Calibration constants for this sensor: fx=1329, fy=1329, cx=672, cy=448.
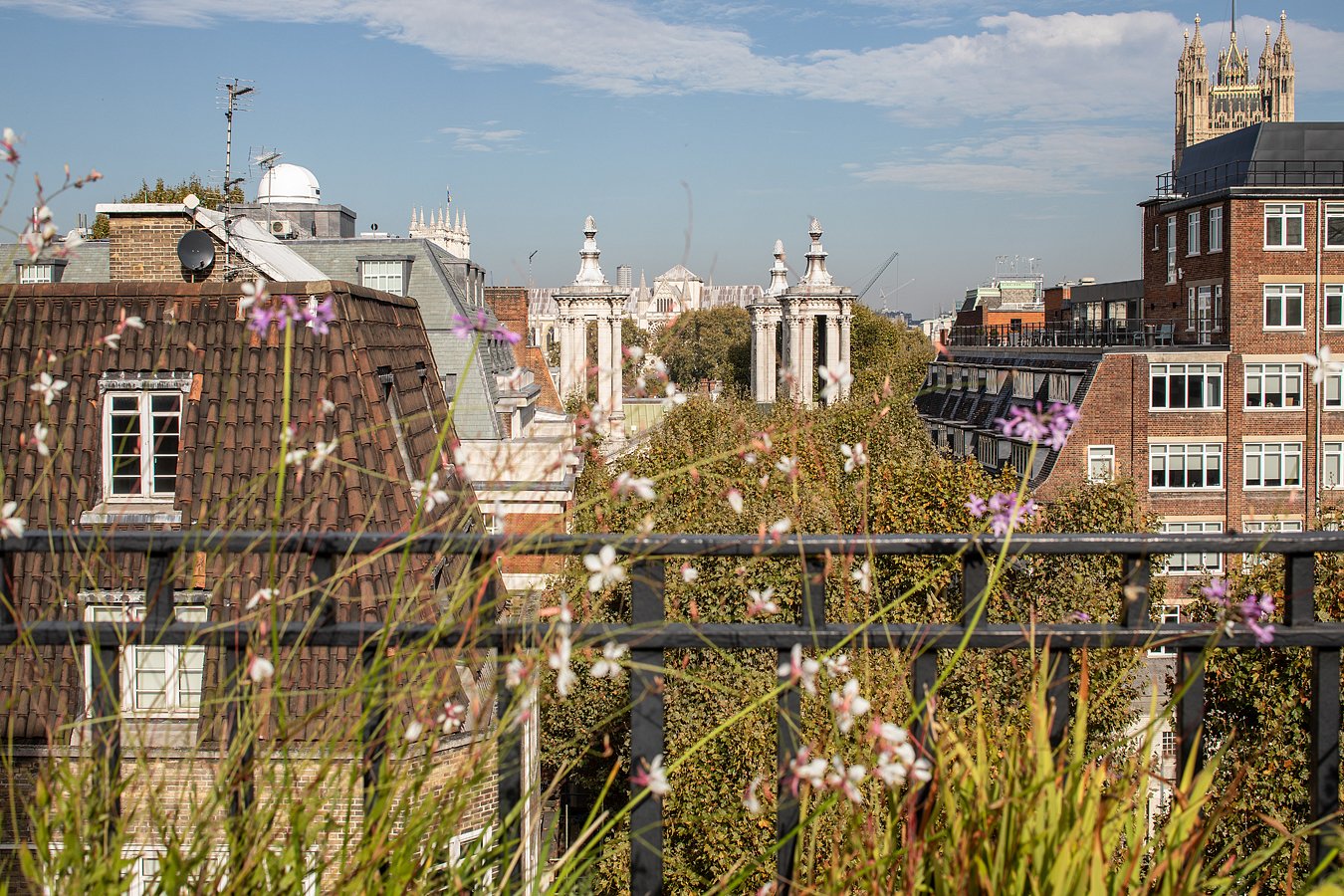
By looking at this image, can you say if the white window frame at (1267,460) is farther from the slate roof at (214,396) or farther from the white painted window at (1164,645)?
the slate roof at (214,396)

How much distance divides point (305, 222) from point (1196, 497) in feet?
90.2

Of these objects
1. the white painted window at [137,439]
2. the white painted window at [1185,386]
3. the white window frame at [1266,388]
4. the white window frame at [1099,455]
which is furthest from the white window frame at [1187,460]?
the white painted window at [137,439]

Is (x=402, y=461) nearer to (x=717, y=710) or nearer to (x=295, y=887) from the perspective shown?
(x=717, y=710)

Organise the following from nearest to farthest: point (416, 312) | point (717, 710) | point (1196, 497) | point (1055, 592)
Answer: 1. point (416, 312)
2. point (717, 710)
3. point (1055, 592)
4. point (1196, 497)

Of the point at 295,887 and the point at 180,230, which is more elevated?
the point at 180,230

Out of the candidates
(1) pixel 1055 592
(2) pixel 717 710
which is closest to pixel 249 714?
(2) pixel 717 710

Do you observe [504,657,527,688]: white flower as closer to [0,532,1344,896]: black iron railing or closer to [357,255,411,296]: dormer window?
[0,532,1344,896]: black iron railing

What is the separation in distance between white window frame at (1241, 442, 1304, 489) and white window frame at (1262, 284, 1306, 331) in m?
3.43

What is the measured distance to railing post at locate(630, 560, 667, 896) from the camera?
2705 millimetres

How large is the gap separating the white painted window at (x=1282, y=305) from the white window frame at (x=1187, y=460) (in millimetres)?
3963

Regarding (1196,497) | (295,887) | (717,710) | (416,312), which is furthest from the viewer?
(1196,497)

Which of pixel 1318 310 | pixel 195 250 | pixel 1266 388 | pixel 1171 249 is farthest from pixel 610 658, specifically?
pixel 1171 249

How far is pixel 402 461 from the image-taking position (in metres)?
11.2

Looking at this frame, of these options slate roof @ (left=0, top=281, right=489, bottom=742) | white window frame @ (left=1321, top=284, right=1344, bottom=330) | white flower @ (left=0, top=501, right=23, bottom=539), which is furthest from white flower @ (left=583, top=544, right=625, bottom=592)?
white window frame @ (left=1321, top=284, right=1344, bottom=330)
